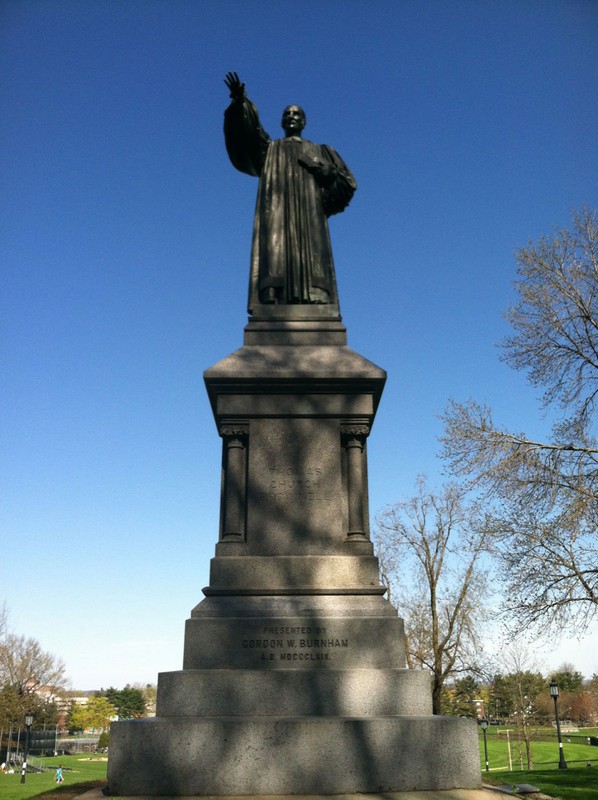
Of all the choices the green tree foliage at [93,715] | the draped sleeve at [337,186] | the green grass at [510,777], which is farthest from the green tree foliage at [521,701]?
the green tree foliage at [93,715]

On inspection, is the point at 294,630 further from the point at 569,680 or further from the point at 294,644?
the point at 569,680

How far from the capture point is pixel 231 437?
8422mm

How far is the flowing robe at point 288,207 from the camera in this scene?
10.1 m

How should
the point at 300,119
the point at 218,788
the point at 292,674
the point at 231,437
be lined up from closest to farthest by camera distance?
the point at 218,788, the point at 292,674, the point at 231,437, the point at 300,119

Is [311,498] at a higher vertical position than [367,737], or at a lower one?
higher

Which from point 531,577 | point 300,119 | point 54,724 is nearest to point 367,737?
point 300,119

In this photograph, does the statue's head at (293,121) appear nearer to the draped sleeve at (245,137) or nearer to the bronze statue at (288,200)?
the bronze statue at (288,200)

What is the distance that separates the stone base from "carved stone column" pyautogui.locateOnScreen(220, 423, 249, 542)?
233cm

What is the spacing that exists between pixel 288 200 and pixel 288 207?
13 cm

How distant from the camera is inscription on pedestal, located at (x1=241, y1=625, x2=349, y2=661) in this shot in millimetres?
7137

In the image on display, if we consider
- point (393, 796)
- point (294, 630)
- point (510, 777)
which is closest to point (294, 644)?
point (294, 630)

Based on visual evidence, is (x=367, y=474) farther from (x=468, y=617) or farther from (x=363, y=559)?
(x=468, y=617)

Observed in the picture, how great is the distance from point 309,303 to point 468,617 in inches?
1126

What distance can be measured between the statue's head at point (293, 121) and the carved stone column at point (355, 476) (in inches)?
211
